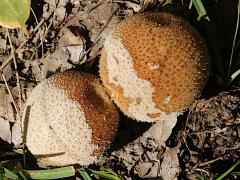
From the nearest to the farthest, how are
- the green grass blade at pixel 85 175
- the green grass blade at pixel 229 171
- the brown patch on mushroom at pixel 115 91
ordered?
the brown patch on mushroom at pixel 115 91 → the green grass blade at pixel 229 171 → the green grass blade at pixel 85 175

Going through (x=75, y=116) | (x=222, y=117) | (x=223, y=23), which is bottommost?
(x=222, y=117)

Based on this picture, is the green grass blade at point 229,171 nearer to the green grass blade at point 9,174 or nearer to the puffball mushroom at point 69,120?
the puffball mushroom at point 69,120

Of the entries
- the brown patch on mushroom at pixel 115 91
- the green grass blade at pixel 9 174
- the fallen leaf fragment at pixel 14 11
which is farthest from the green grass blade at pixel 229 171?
the fallen leaf fragment at pixel 14 11

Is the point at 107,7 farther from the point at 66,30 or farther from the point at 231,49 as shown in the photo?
the point at 231,49

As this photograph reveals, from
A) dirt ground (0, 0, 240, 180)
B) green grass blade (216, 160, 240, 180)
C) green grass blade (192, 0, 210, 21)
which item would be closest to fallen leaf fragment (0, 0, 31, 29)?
dirt ground (0, 0, 240, 180)

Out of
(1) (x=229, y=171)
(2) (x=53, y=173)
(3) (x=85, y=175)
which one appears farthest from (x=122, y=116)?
(1) (x=229, y=171)

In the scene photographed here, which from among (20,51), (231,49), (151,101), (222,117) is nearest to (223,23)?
(231,49)

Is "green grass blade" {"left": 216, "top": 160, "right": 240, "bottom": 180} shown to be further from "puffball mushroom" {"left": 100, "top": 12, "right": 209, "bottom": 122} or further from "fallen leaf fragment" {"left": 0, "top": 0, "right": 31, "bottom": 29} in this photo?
"fallen leaf fragment" {"left": 0, "top": 0, "right": 31, "bottom": 29}
